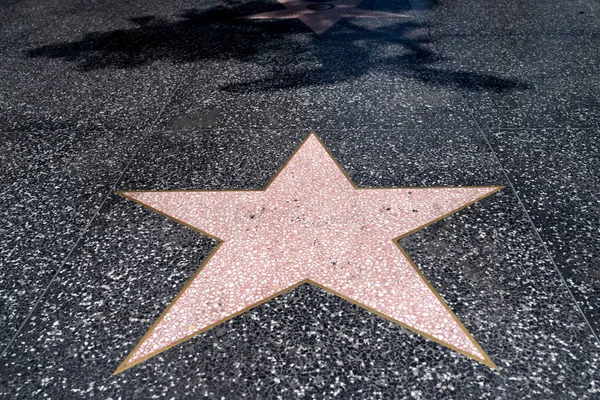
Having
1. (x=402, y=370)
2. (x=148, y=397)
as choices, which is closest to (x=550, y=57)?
(x=402, y=370)

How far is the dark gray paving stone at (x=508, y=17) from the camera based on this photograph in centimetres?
377

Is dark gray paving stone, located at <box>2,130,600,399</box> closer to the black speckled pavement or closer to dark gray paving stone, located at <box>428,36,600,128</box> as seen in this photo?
the black speckled pavement

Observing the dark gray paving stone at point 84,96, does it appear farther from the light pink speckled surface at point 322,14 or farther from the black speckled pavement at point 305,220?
the light pink speckled surface at point 322,14

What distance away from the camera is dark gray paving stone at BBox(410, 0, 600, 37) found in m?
3.77

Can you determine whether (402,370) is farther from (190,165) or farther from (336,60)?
(336,60)

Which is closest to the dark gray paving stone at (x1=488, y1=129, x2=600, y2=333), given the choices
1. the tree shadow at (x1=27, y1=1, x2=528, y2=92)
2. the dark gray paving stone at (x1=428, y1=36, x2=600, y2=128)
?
the dark gray paving stone at (x1=428, y1=36, x2=600, y2=128)

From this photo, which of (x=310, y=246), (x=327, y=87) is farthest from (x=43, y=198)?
(x=327, y=87)

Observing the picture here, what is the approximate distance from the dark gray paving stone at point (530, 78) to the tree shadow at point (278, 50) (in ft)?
0.25

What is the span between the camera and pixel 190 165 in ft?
7.72

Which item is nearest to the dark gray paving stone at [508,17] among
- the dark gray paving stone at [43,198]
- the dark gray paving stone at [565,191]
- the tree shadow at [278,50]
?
the tree shadow at [278,50]

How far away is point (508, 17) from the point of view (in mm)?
4047

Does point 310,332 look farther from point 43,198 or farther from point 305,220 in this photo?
point 43,198

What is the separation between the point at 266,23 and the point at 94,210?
2.55 m

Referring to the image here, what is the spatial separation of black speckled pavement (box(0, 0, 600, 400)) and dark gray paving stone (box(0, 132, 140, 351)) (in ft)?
0.03
